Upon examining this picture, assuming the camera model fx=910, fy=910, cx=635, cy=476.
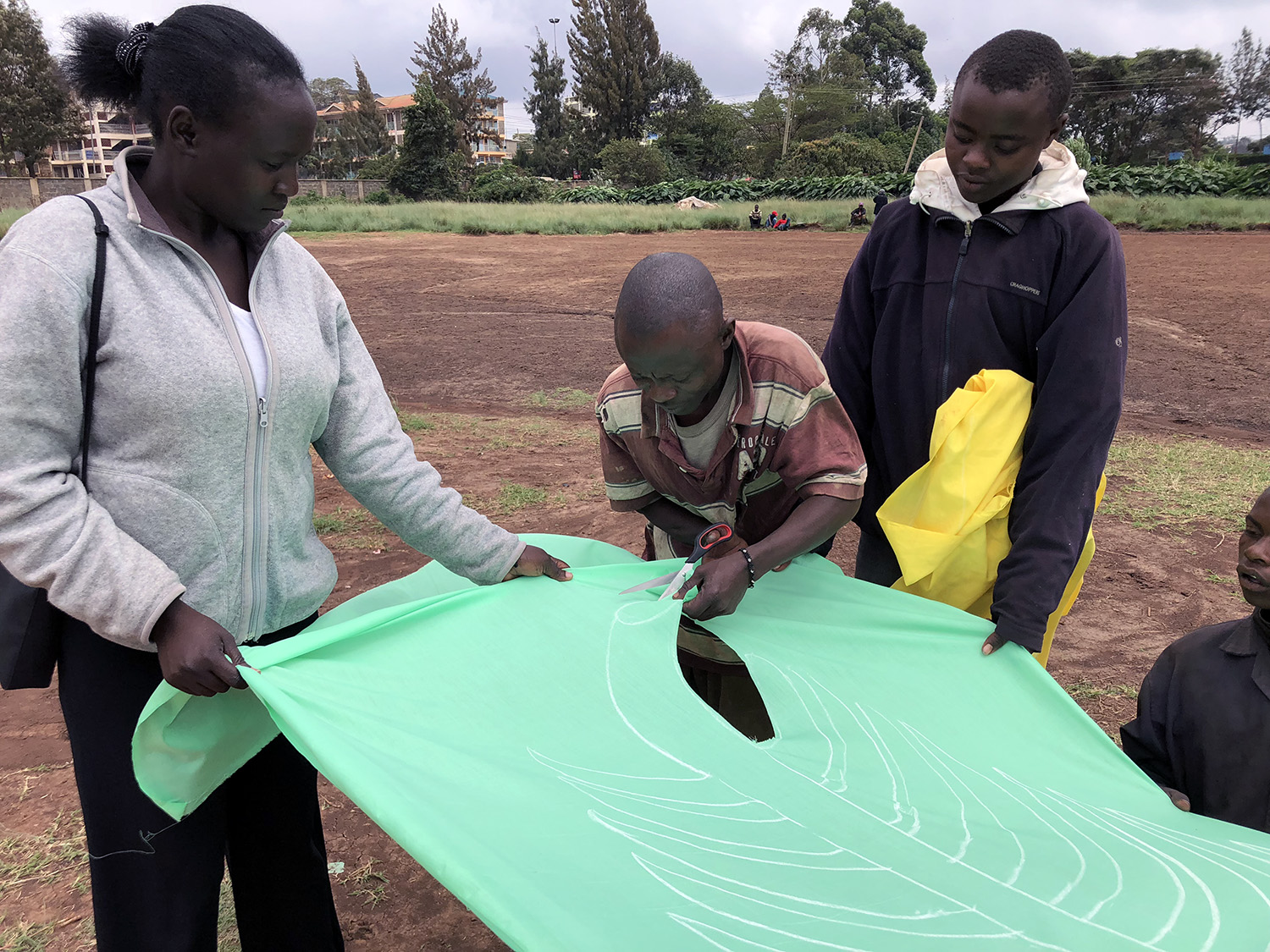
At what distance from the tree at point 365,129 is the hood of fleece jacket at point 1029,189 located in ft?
217

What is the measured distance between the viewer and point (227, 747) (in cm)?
168

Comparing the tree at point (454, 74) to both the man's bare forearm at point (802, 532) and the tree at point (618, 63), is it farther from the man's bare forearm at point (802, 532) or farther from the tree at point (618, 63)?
the man's bare forearm at point (802, 532)

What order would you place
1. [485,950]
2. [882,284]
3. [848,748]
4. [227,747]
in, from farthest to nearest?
[485,950] < [882,284] < [848,748] < [227,747]

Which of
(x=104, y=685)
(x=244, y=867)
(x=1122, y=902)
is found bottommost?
(x=244, y=867)

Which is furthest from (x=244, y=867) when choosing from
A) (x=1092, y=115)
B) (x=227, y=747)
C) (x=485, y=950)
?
(x=1092, y=115)

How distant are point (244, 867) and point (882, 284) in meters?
1.99

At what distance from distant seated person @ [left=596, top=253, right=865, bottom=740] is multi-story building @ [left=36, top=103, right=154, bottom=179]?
38.9 inches

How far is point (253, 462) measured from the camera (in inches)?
63.9

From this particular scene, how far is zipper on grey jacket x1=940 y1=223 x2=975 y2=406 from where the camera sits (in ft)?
6.96

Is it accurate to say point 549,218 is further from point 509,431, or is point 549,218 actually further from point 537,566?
point 537,566

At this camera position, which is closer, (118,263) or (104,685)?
(118,263)

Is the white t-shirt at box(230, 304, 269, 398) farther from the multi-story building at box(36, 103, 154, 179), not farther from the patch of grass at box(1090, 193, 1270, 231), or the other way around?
the patch of grass at box(1090, 193, 1270, 231)

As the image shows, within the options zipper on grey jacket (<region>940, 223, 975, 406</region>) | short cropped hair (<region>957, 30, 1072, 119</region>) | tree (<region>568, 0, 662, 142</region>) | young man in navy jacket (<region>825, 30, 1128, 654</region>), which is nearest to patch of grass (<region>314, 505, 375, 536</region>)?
young man in navy jacket (<region>825, 30, 1128, 654</region>)

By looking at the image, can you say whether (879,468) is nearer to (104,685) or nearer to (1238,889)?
(1238,889)
